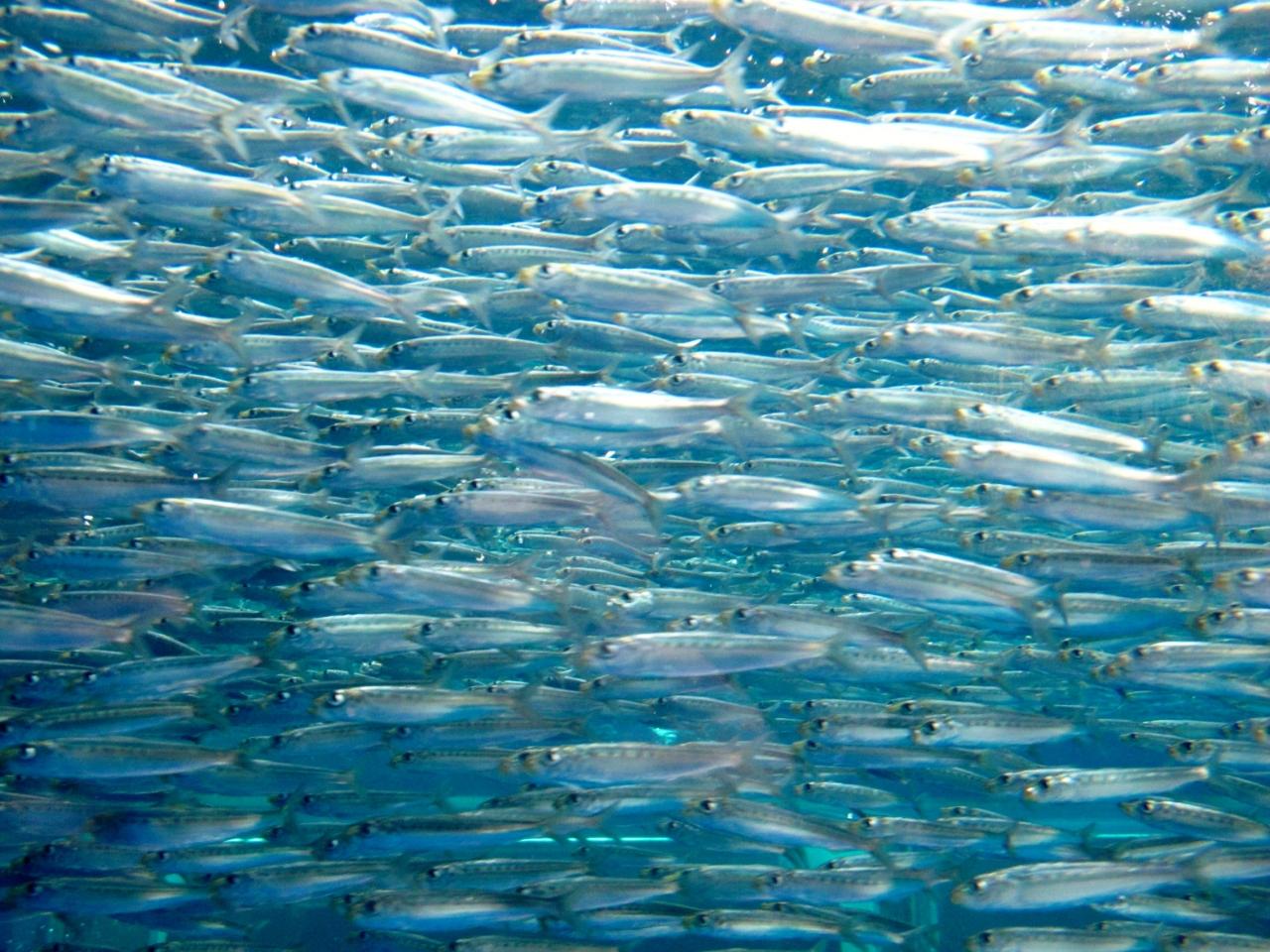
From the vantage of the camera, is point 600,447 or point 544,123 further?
point 544,123

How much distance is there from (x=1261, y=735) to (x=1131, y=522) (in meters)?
2.12

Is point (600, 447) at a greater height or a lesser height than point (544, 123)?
lesser

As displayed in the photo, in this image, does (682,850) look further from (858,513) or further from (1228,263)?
(1228,263)

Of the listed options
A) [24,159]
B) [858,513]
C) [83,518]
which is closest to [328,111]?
[24,159]

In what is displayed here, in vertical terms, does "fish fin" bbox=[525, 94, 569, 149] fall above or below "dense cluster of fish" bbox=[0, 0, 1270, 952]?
above

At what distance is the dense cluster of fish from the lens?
15.6ft

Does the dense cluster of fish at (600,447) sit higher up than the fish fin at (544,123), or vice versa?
the fish fin at (544,123)

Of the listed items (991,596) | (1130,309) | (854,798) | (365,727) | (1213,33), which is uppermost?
(1213,33)

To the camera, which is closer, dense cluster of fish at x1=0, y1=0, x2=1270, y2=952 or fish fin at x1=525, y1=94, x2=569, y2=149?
dense cluster of fish at x1=0, y1=0, x2=1270, y2=952

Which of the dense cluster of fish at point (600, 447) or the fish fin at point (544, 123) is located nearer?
the dense cluster of fish at point (600, 447)

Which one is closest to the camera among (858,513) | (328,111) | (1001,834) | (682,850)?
(858,513)

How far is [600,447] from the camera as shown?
183 inches

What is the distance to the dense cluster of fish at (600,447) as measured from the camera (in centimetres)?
475

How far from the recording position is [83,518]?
6512 mm
